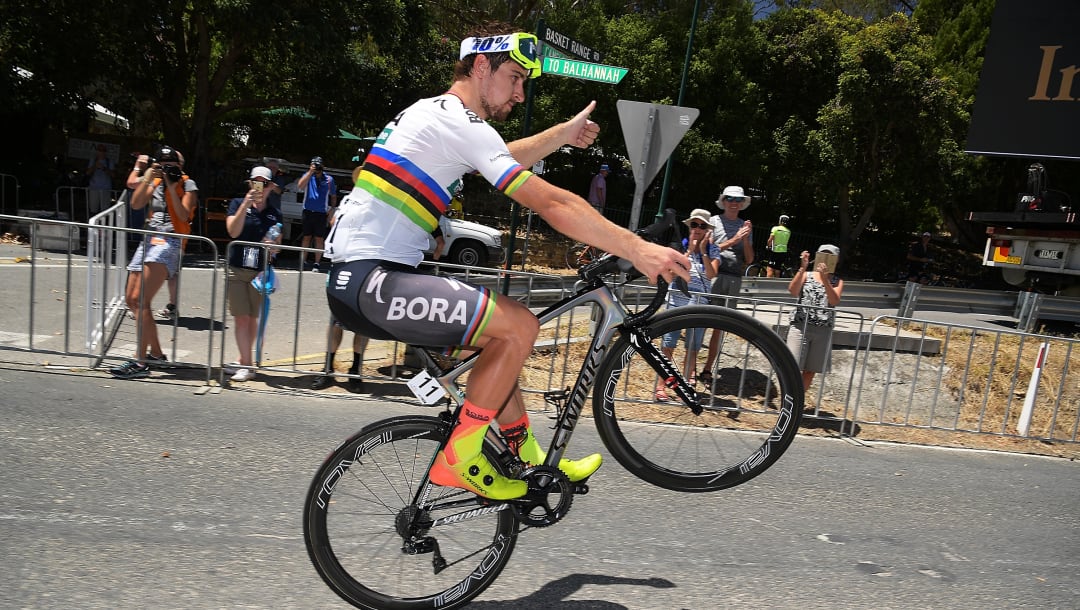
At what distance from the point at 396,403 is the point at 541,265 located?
14.6 m

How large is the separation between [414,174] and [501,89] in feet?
1.61

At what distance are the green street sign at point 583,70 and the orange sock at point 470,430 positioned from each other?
5605 millimetres

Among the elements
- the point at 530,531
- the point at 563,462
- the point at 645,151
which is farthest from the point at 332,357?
the point at 563,462

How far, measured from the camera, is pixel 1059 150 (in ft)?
66.6

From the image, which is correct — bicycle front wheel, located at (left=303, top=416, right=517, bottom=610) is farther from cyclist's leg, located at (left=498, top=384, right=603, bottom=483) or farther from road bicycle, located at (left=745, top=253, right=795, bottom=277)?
road bicycle, located at (left=745, top=253, right=795, bottom=277)

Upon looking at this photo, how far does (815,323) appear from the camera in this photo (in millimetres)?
7941

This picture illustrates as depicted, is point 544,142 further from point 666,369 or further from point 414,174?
point 666,369

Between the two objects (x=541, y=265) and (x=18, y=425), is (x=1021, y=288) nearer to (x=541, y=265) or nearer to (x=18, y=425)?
(x=541, y=265)

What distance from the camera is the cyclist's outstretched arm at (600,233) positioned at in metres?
2.95

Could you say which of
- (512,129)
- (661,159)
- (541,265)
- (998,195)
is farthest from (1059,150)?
(661,159)

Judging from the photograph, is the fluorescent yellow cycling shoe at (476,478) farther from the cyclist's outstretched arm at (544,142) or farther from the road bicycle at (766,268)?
the road bicycle at (766,268)

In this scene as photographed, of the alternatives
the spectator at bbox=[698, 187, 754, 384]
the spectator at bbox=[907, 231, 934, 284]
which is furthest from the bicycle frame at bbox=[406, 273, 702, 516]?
the spectator at bbox=[907, 231, 934, 284]

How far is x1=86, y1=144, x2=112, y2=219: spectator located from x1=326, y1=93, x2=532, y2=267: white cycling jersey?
1833cm

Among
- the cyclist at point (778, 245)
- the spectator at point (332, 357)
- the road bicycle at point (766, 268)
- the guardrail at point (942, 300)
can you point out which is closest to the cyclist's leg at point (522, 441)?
the spectator at point (332, 357)
